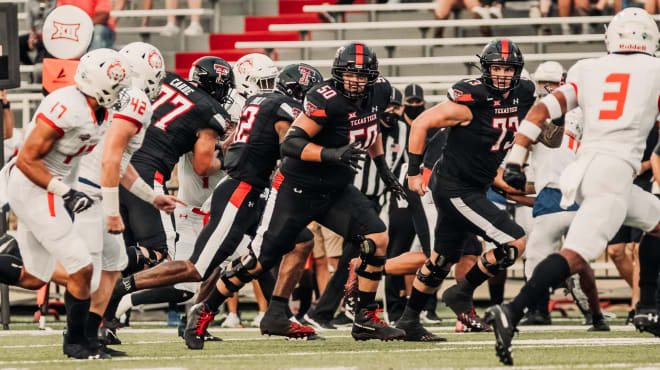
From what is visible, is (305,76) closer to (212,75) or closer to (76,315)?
(212,75)

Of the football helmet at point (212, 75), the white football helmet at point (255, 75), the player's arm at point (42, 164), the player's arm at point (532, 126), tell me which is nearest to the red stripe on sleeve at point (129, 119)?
the player's arm at point (42, 164)

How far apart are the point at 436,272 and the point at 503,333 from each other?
263 centimetres

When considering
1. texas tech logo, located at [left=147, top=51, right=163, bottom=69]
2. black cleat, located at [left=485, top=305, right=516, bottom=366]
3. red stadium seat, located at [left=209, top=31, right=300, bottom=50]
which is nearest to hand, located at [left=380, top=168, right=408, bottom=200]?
texas tech logo, located at [left=147, top=51, right=163, bottom=69]

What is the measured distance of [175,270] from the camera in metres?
7.84

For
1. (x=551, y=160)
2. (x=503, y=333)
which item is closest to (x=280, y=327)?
(x=503, y=333)

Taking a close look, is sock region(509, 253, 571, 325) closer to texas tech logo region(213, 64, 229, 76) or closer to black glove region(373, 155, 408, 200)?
black glove region(373, 155, 408, 200)

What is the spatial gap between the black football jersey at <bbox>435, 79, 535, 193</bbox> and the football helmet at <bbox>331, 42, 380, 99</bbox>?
849mm

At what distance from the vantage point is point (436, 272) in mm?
8461

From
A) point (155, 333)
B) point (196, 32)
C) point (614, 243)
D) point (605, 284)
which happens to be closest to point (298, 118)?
point (155, 333)

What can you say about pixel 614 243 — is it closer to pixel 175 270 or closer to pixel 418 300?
pixel 418 300

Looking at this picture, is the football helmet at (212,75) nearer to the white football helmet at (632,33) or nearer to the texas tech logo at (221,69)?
the texas tech logo at (221,69)

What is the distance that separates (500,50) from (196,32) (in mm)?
7817

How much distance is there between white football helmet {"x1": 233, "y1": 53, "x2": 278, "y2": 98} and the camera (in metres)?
9.08

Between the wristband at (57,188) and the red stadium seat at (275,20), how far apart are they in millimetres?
9109
